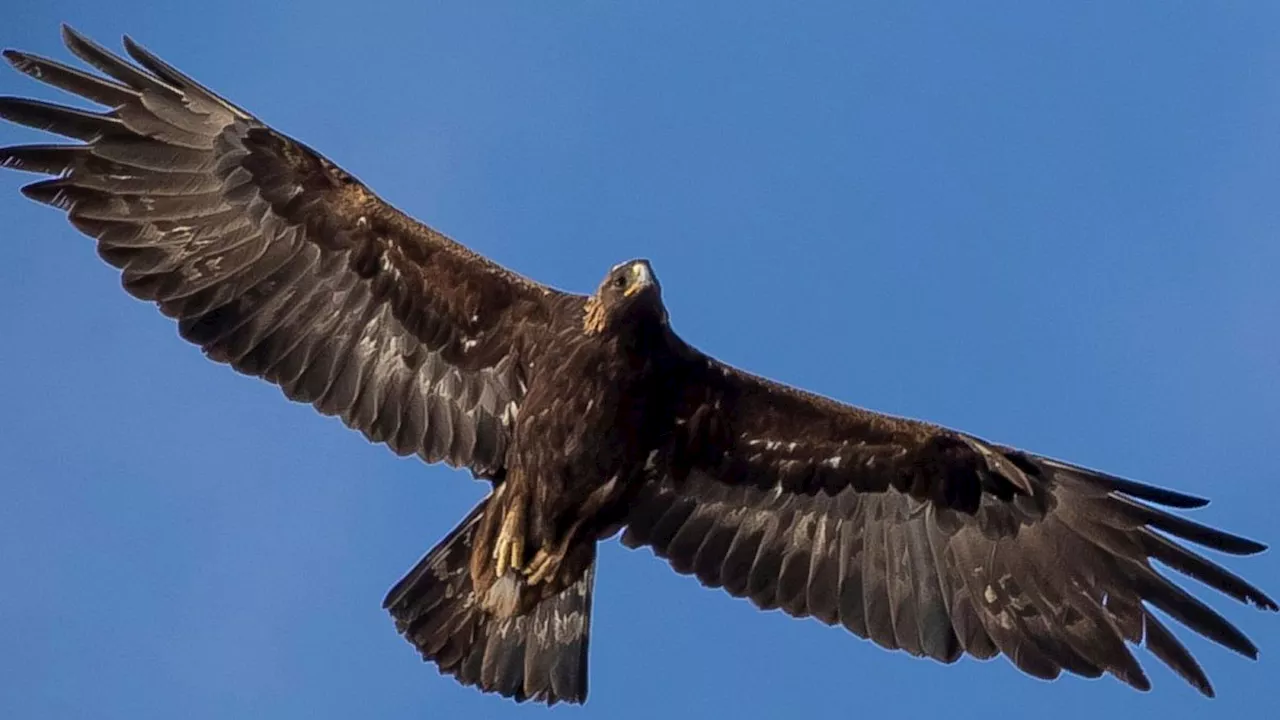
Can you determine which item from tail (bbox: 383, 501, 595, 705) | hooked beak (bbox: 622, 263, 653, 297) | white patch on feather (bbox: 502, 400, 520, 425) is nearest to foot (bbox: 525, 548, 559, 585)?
tail (bbox: 383, 501, 595, 705)

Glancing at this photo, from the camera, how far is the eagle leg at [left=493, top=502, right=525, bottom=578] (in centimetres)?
1226

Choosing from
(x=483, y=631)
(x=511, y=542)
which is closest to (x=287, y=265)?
(x=511, y=542)

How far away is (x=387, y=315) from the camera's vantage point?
12734mm

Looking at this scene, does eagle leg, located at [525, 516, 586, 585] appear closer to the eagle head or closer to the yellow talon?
the yellow talon

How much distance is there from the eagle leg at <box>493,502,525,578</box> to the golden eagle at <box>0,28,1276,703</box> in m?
0.02

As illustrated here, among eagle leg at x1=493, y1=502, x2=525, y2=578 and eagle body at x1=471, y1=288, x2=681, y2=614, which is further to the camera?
eagle leg at x1=493, y1=502, x2=525, y2=578

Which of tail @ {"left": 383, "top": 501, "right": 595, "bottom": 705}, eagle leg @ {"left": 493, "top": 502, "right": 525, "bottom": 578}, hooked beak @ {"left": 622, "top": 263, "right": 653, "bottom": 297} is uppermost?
hooked beak @ {"left": 622, "top": 263, "right": 653, "bottom": 297}

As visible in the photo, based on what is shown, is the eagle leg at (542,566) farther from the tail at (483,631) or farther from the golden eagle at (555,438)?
the tail at (483,631)

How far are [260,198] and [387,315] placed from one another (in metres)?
1.02

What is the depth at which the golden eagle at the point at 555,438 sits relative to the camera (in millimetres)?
12164

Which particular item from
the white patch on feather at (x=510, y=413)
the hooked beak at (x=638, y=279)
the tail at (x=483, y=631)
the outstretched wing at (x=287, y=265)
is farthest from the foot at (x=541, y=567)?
the hooked beak at (x=638, y=279)

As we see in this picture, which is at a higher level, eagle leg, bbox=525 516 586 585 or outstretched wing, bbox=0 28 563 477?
outstretched wing, bbox=0 28 563 477

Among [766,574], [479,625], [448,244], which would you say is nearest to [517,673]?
[479,625]

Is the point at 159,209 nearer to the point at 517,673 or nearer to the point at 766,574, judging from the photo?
the point at 517,673
